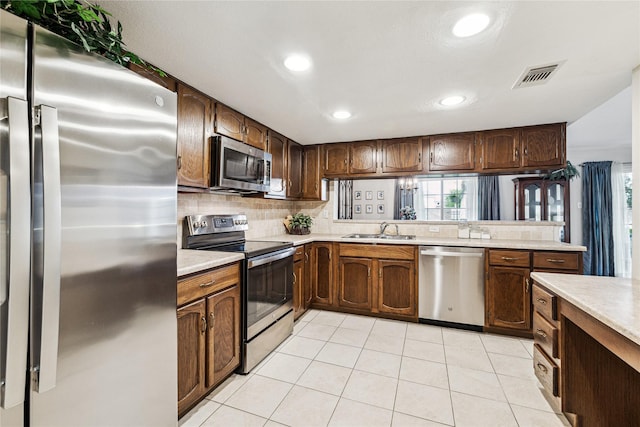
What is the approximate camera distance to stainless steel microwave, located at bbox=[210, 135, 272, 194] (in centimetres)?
229

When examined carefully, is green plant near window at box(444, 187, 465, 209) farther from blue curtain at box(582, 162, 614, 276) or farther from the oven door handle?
the oven door handle

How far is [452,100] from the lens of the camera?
234 centimetres

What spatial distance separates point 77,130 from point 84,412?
38.1 inches

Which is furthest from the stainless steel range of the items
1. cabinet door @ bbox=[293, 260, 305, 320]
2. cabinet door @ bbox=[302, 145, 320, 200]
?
cabinet door @ bbox=[302, 145, 320, 200]

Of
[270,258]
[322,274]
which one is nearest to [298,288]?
[322,274]

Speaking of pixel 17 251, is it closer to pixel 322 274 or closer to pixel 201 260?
pixel 201 260

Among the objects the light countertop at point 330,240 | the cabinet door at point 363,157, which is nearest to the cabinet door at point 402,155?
the cabinet door at point 363,157

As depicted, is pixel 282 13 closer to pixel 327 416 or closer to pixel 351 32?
pixel 351 32

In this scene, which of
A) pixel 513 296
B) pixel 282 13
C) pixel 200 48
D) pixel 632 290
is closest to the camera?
pixel 282 13

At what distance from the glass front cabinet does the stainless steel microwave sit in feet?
16.9

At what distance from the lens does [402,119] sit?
283 cm

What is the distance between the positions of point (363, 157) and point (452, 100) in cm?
141

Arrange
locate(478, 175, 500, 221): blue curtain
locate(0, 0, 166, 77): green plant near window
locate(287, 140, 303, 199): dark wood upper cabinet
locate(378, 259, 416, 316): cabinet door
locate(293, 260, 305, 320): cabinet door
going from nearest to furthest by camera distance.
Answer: locate(0, 0, 166, 77): green plant near window, locate(293, 260, 305, 320): cabinet door, locate(378, 259, 416, 316): cabinet door, locate(287, 140, 303, 199): dark wood upper cabinet, locate(478, 175, 500, 221): blue curtain

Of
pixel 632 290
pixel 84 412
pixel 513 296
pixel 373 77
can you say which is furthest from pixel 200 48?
pixel 513 296
